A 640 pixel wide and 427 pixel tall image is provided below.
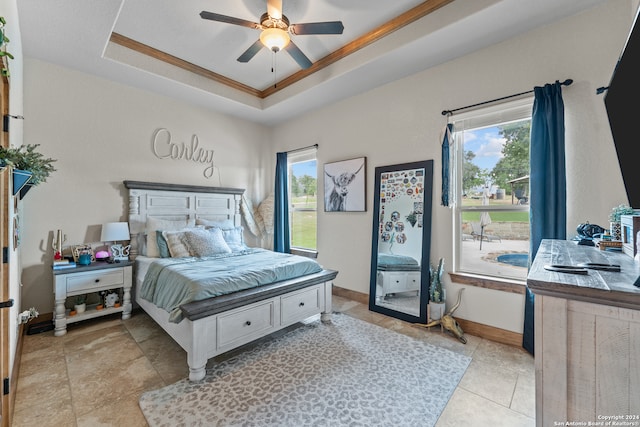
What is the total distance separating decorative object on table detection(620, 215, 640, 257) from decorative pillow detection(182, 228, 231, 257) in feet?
11.1

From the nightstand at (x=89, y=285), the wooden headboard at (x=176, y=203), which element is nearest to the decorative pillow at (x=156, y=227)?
the wooden headboard at (x=176, y=203)

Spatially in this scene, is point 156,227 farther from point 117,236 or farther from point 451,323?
point 451,323

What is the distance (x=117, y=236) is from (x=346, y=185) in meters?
2.91

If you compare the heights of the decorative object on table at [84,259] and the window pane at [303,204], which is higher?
the window pane at [303,204]

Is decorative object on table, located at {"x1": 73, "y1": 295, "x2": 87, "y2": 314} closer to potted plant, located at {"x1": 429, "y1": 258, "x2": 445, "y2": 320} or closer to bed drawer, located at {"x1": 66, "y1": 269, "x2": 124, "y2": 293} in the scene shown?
bed drawer, located at {"x1": 66, "y1": 269, "x2": 124, "y2": 293}

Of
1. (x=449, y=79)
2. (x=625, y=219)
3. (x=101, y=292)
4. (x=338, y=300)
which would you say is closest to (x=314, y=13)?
(x=449, y=79)

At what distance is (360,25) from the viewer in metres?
2.71

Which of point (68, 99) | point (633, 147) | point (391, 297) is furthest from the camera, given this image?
point (391, 297)

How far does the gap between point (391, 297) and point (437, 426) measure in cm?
171

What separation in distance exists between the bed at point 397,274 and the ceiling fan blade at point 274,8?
2715mm

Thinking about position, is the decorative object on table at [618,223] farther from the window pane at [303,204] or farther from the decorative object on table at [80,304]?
the decorative object on table at [80,304]

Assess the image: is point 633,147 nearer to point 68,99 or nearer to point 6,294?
point 6,294

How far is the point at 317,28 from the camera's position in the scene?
85.7 inches

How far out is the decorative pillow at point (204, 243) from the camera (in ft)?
10.4
